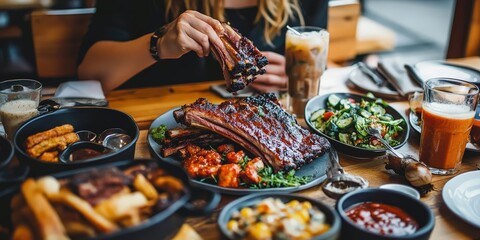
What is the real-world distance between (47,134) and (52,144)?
0.05 meters

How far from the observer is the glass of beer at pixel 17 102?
1790mm

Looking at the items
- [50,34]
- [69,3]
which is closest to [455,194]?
[50,34]

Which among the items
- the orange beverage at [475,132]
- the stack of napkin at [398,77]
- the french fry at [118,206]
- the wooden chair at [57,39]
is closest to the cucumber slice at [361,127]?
the orange beverage at [475,132]

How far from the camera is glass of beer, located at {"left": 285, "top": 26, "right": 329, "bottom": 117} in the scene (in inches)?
87.0

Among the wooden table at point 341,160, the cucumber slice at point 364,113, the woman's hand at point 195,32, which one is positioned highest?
the woman's hand at point 195,32

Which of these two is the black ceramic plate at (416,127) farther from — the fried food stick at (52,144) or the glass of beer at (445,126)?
the fried food stick at (52,144)

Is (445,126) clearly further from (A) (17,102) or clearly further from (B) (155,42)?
(A) (17,102)

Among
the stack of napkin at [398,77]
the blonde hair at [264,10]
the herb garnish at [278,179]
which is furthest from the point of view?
the blonde hair at [264,10]

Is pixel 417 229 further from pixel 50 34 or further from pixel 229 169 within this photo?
pixel 50 34

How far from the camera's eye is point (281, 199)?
1337 millimetres

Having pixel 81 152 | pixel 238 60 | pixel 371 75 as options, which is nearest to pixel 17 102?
pixel 81 152

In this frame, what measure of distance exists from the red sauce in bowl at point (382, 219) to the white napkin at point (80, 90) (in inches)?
54.3

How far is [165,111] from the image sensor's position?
7.47 ft

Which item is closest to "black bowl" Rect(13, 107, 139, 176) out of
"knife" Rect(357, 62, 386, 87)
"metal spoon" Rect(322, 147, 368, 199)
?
"metal spoon" Rect(322, 147, 368, 199)
